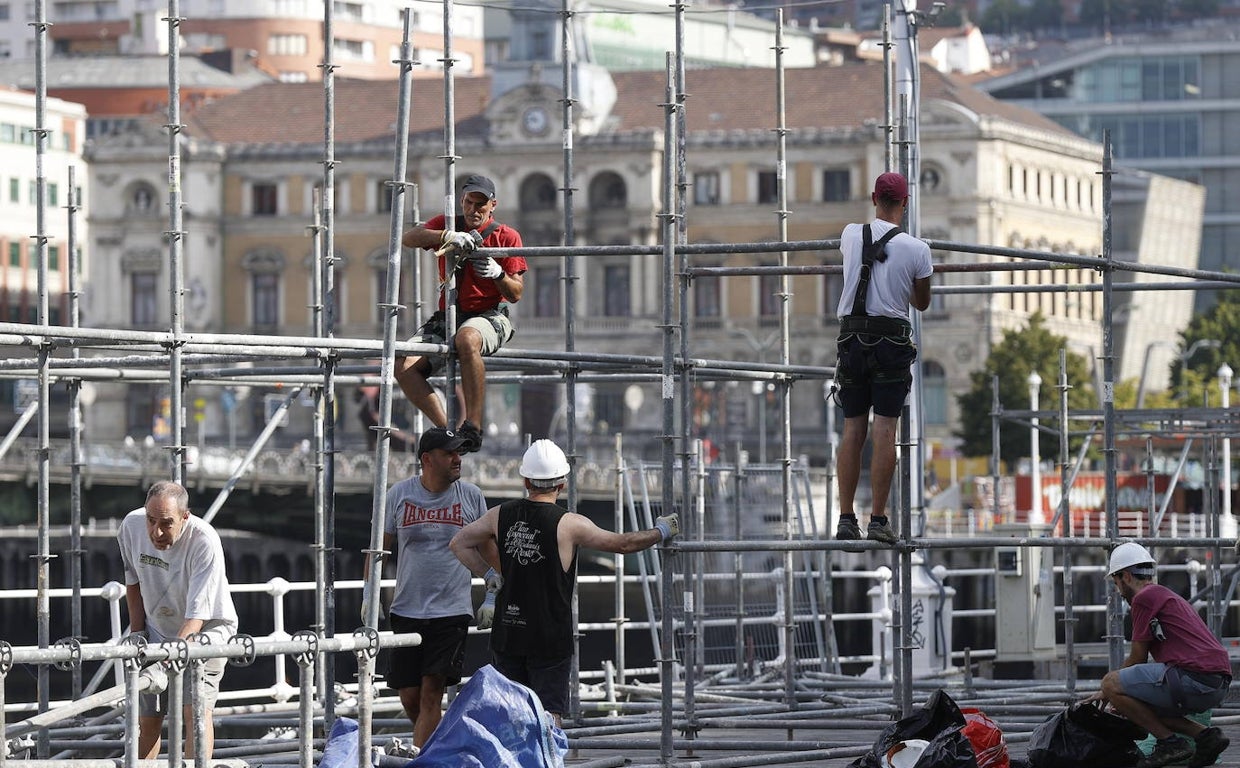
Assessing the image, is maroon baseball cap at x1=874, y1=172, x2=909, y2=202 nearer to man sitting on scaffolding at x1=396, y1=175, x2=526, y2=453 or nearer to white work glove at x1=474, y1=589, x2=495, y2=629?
man sitting on scaffolding at x1=396, y1=175, x2=526, y2=453

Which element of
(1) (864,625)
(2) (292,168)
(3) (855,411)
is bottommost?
(1) (864,625)

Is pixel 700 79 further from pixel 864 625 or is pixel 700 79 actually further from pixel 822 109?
pixel 864 625

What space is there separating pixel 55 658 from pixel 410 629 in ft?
8.48

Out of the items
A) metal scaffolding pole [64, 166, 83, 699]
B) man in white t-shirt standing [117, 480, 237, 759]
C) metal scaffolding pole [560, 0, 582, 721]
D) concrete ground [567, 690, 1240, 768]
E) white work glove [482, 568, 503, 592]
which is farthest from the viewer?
metal scaffolding pole [560, 0, 582, 721]

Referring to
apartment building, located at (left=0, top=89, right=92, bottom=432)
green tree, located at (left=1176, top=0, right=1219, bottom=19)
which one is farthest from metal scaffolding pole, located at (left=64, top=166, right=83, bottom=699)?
green tree, located at (left=1176, top=0, right=1219, bottom=19)

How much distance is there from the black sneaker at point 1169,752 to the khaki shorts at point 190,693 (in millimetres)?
4352

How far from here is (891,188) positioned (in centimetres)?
1199

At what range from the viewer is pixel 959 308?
286 ft

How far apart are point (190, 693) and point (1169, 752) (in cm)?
469

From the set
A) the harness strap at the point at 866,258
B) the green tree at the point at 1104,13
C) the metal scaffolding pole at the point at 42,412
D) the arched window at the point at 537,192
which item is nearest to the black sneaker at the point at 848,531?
the harness strap at the point at 866,258

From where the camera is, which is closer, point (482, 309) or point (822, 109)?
point (482, 309)

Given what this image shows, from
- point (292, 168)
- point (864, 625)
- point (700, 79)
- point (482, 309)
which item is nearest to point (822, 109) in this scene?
point (700, 79)

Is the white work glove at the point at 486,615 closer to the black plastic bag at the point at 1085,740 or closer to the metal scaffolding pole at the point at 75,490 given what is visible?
the metal scaffolding pole at the point at 75,490

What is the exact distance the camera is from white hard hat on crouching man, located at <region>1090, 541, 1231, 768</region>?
12312mm
